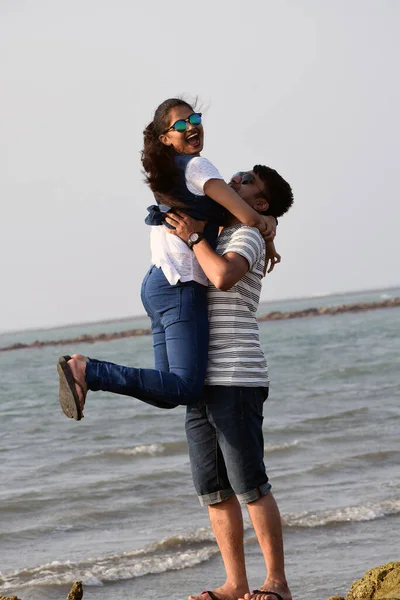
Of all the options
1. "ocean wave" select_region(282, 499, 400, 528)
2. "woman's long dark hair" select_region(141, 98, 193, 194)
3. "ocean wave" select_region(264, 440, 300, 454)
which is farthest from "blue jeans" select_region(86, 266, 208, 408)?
→ "ocean wave" select_region(264, 440, 300, 454)

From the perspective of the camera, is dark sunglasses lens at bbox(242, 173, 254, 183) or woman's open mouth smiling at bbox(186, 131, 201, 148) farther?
dark sunglasses lens at bbox(242, 173, 254, 183)

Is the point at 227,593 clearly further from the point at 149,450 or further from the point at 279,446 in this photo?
the point at 149,450

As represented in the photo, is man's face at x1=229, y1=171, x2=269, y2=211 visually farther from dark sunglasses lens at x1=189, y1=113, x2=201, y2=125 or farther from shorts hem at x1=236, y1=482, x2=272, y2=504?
shorts hem at x1=236, y1=482, x2=272, y2=504

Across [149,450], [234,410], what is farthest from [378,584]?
[149,450]

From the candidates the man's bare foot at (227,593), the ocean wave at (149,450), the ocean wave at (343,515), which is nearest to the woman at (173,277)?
the man's bare foot at (227,593)

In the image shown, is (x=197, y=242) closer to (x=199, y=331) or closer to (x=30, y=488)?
(x=199, y=331)

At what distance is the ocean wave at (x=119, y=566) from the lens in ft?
18.8

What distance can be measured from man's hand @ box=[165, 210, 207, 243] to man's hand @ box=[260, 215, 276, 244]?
0.28m

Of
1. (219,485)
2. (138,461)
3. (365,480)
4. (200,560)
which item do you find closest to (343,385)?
(138,461)

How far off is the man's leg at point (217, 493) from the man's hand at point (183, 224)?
0.70 meters

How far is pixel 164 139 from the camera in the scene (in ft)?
13.0

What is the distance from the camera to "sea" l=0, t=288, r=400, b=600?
5.67 meters

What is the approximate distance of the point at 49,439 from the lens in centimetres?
1224

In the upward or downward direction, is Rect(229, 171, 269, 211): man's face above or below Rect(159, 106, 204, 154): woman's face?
below
